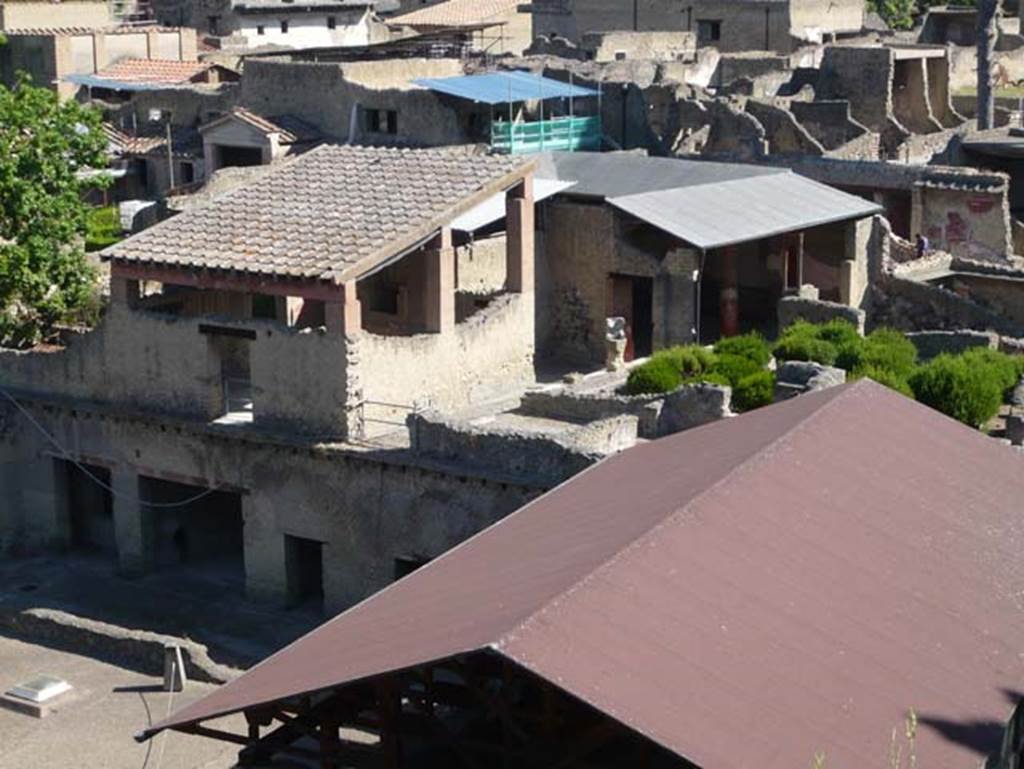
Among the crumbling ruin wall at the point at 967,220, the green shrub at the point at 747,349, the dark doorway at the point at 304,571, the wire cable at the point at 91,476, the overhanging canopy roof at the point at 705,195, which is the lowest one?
the dark doorway at the point at 304,571

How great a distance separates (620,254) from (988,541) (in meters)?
14.4

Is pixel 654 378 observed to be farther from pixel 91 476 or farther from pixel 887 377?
pixel 91 476

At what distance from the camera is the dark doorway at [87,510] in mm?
27500

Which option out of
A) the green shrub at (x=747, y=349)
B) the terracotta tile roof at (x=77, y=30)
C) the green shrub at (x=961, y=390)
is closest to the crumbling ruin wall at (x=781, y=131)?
the green shrub at (x=747, y=349)

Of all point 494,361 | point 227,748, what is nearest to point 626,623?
point 227,748

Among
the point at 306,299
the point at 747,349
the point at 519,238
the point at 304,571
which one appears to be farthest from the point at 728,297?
the point at 304,571

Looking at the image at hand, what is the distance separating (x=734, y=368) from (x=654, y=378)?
1.06 m

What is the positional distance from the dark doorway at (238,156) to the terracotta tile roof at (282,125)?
1.96ft

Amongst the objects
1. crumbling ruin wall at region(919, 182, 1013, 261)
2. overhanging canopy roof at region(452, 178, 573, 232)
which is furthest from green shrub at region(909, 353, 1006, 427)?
crumbling ruin wall at region(919, 182, 1013, 261)

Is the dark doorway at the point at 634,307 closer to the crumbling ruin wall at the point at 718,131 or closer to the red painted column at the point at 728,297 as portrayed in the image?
the red painted column at the point at 728,297

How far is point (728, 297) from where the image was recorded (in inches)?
1282

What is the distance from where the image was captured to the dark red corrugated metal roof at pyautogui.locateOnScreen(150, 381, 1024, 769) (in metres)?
14.0

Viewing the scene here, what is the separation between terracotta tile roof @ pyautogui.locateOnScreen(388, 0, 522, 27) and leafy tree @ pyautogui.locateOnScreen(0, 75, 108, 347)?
1497 inches

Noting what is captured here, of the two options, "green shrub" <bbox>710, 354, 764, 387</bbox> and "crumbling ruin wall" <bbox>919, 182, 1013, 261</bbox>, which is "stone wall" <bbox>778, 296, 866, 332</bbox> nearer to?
"green shrub" <bbox>710, 354, 764, 387</bbox>
